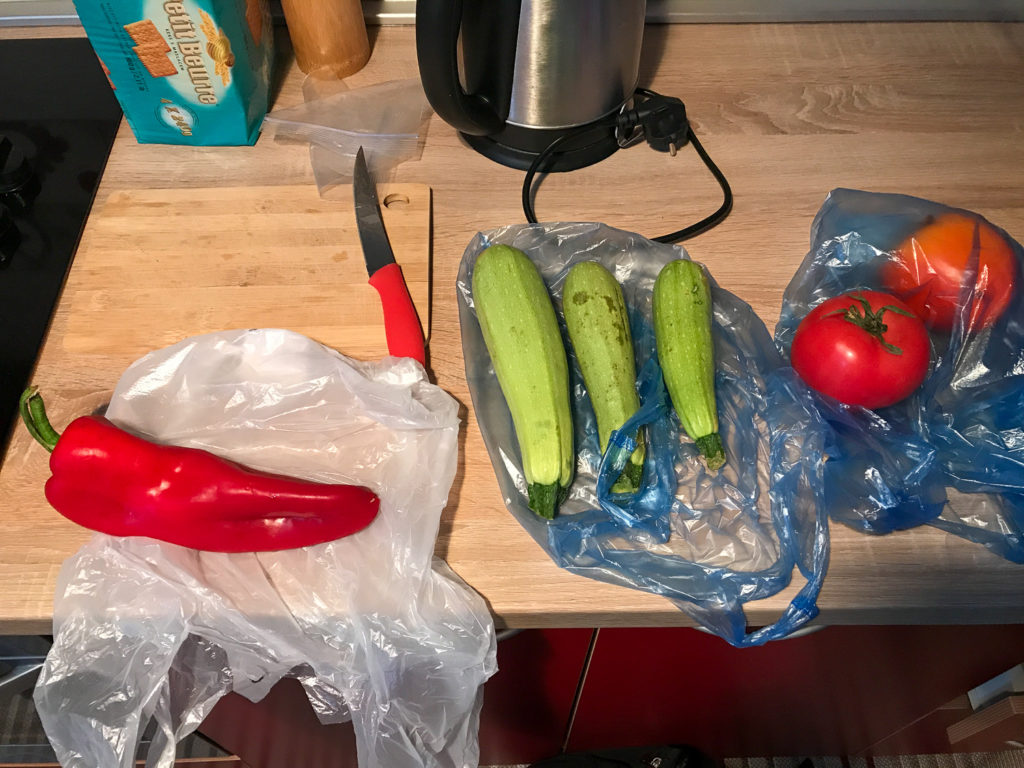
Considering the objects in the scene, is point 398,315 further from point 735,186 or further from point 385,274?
point 735,186

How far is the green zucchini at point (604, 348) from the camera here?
22.7 inches

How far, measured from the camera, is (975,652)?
2.33ft

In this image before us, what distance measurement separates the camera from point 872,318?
0.58 metres

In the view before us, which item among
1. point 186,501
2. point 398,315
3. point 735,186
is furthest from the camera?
point 735,186

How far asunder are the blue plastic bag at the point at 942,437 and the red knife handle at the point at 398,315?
31 cm

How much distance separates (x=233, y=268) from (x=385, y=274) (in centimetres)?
15

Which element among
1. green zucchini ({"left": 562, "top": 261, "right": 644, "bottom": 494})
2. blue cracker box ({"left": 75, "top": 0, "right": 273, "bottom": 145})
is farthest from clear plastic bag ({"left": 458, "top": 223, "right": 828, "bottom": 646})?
blue cracker box ({"left": 75, "top": 0, "right": 273, "bottom": 145})

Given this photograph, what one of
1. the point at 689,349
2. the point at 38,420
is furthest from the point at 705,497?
the point at 38,420

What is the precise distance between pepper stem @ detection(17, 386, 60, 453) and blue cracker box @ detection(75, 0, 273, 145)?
34 cm

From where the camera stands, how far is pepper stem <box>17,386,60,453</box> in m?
0.57

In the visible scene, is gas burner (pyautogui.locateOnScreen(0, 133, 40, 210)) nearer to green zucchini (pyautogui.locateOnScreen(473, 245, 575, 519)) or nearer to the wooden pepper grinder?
the wooden pepper grinder

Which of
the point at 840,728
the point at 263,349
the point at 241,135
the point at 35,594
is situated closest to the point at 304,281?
the point at 263,349

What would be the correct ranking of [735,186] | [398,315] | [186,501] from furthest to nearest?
[735,186] → [398,315] → [186,501]

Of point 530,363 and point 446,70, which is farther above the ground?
point 446,70
